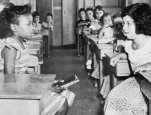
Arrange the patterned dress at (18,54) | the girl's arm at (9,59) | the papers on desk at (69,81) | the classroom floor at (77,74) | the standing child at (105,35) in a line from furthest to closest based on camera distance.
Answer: the standing child at (105,35) < the classroom floor at (77,74) < the patterned dress at (18,54) < the girl's arm at (9,59) < the papers on desk at (69,81)

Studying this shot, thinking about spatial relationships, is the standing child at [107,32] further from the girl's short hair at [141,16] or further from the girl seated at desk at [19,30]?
the girl seated at desk at [19,30]

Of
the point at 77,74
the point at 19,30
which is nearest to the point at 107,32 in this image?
the point at 77,74

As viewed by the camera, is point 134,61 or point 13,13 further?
point 134,61

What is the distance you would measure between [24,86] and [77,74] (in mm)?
4361

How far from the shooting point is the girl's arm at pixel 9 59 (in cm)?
236

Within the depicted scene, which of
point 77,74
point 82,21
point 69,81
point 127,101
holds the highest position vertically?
point 82,21

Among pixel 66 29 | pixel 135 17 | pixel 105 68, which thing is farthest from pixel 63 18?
pixel 135 17

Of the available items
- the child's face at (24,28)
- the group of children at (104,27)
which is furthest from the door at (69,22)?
the child's face at (24,28)

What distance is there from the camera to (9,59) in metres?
2.38

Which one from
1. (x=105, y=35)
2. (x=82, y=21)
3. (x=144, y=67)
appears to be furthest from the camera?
(x=82, y=21)

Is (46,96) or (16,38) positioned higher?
(16,38)

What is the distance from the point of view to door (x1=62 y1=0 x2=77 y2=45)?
10891mm

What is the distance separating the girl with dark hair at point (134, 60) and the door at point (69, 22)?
795cm

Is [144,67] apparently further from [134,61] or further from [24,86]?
[24,86]
